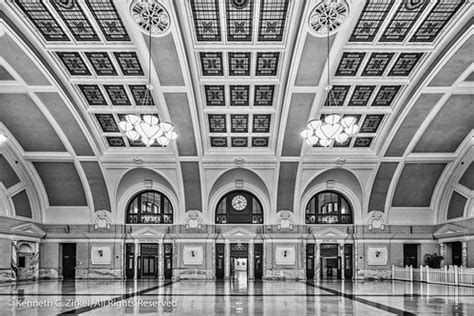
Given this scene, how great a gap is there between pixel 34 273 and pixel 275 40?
829 inches

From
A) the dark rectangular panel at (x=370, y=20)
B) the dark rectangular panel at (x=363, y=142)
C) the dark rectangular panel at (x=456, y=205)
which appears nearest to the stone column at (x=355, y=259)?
the dark rectangular panel at (x=456, y=205)

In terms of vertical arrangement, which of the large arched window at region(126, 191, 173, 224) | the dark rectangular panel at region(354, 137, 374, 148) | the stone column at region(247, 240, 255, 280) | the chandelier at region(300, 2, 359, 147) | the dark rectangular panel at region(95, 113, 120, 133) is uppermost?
the dark rectangular panel at region(95, 113, 120, 133)

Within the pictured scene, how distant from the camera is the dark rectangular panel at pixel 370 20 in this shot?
19.3 m

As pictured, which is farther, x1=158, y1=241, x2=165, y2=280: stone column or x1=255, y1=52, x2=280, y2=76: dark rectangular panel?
x1=158, y1=241, x2=165, y2=280: stone column

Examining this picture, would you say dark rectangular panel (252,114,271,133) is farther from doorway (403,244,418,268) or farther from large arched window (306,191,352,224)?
doorway (403,244,418,268)

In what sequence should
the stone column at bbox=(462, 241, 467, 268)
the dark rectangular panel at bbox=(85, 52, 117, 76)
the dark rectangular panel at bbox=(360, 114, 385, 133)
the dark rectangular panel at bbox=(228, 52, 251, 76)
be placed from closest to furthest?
the dark rectangular panel at bbox=(85, 52, 117, 76)
the dark rectangular panel at bbox=(228, 52, 251, 76)
the dark rectangular panel at bbox=(360, 114, 385, 133)
the stone column at bbox=(462, 241, 467, 268)

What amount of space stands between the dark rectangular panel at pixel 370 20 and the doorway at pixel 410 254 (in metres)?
16.3

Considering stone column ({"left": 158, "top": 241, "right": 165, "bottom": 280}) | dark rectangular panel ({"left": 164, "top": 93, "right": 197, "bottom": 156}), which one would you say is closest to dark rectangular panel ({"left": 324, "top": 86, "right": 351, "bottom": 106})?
dark rectangular panel ({"left": 164, "top": 93, "right": 197, "bottom": 156})

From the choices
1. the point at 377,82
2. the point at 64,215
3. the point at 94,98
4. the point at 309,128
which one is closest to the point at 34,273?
the point at 64,215

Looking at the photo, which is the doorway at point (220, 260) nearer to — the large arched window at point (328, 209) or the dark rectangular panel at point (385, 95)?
the large arched window at point (328, 209)

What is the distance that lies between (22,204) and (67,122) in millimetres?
7232

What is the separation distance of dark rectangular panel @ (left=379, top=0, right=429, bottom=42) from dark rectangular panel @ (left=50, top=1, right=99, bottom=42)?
12.6 metres

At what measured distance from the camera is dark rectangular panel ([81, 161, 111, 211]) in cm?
2955

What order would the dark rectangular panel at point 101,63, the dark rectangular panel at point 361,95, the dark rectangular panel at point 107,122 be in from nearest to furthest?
the dark rectangular panel at point 101,63 → the dark rectangular panel at point 361,95 → the dark rectangular panel at point 107,122
